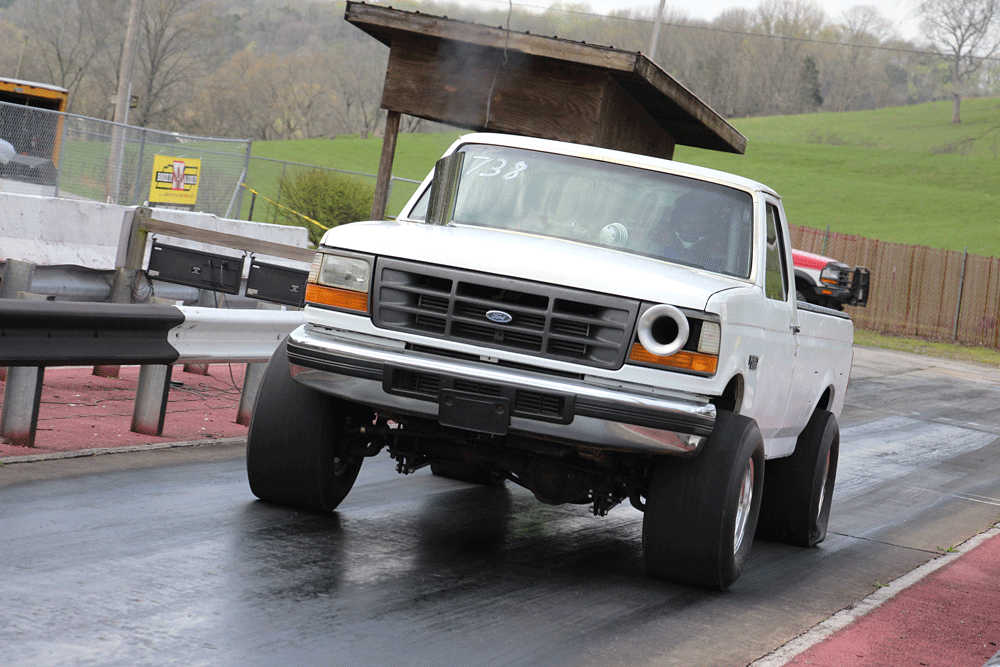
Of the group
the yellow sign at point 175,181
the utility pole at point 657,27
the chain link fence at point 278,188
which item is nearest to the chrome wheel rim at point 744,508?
the yellow sign at point 175,181

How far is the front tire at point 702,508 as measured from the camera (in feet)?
17.1

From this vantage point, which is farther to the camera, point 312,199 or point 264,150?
point 264,150

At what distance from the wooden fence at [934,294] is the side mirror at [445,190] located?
96.6ft

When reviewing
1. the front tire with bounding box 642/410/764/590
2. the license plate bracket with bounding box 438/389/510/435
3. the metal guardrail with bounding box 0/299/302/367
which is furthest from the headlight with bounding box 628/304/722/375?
the metal guardrail with bounding box 0/299/302/367

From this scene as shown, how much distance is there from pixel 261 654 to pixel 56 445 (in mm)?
3640

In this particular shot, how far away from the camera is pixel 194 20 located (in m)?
70.4

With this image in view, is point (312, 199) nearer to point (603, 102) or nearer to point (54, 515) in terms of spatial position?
point (603, 102)

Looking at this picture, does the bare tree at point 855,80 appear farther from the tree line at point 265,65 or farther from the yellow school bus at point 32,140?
the yellow school bus at point 32,140

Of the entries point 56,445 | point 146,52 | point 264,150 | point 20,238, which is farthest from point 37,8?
point 56,445

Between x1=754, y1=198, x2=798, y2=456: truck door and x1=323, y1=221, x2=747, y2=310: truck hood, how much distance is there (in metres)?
0.49

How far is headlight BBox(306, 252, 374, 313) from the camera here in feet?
17.2

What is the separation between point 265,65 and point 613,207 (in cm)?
8254

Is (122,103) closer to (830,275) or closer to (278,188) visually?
(278,188)

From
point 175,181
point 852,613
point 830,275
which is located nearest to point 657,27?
point 830,275
